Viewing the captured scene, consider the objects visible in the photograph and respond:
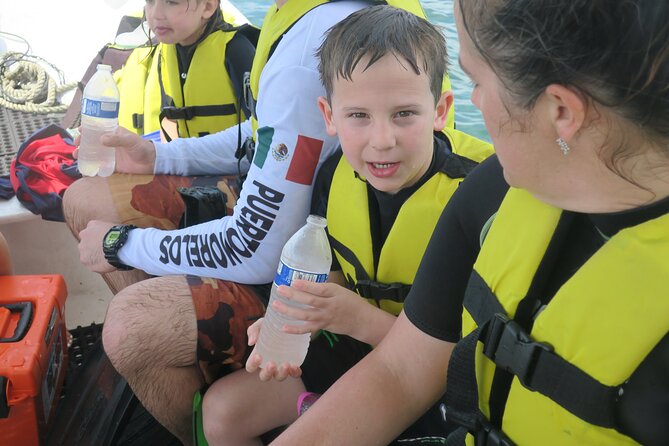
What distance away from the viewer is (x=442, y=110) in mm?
1827

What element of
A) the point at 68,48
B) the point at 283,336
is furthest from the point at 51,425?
the point at 68,48

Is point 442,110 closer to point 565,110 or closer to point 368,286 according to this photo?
point 368,286

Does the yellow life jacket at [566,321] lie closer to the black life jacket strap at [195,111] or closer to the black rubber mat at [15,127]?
the black life jacket strap at [195,111]

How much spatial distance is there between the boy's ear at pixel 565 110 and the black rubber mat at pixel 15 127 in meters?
2.74

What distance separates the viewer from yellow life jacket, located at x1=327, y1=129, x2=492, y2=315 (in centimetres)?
170

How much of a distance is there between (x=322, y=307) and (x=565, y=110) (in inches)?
32.4

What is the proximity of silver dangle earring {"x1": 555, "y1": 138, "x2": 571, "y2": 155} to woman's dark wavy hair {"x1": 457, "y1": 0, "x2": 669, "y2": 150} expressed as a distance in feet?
0.20

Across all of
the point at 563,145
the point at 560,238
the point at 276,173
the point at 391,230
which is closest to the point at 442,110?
the point at 391,230

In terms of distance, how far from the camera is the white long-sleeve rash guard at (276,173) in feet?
6.16

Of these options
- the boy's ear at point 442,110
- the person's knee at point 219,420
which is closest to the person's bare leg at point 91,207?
the person's knee at point 219,420

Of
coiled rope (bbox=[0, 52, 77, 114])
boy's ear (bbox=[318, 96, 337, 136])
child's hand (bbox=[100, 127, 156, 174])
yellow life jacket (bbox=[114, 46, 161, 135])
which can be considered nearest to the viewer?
boy's ear (bbox=[318, 96, 337, 136])

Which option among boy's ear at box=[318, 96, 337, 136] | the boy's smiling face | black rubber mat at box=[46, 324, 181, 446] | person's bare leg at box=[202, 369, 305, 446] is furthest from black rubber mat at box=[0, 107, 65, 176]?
the boy's smiling face

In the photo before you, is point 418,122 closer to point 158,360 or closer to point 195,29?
point 158,360

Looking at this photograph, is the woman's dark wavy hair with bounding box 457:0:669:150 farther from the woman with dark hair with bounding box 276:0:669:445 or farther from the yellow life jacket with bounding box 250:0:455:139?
the yellow life jacket with bounding box 250:0:455:139
